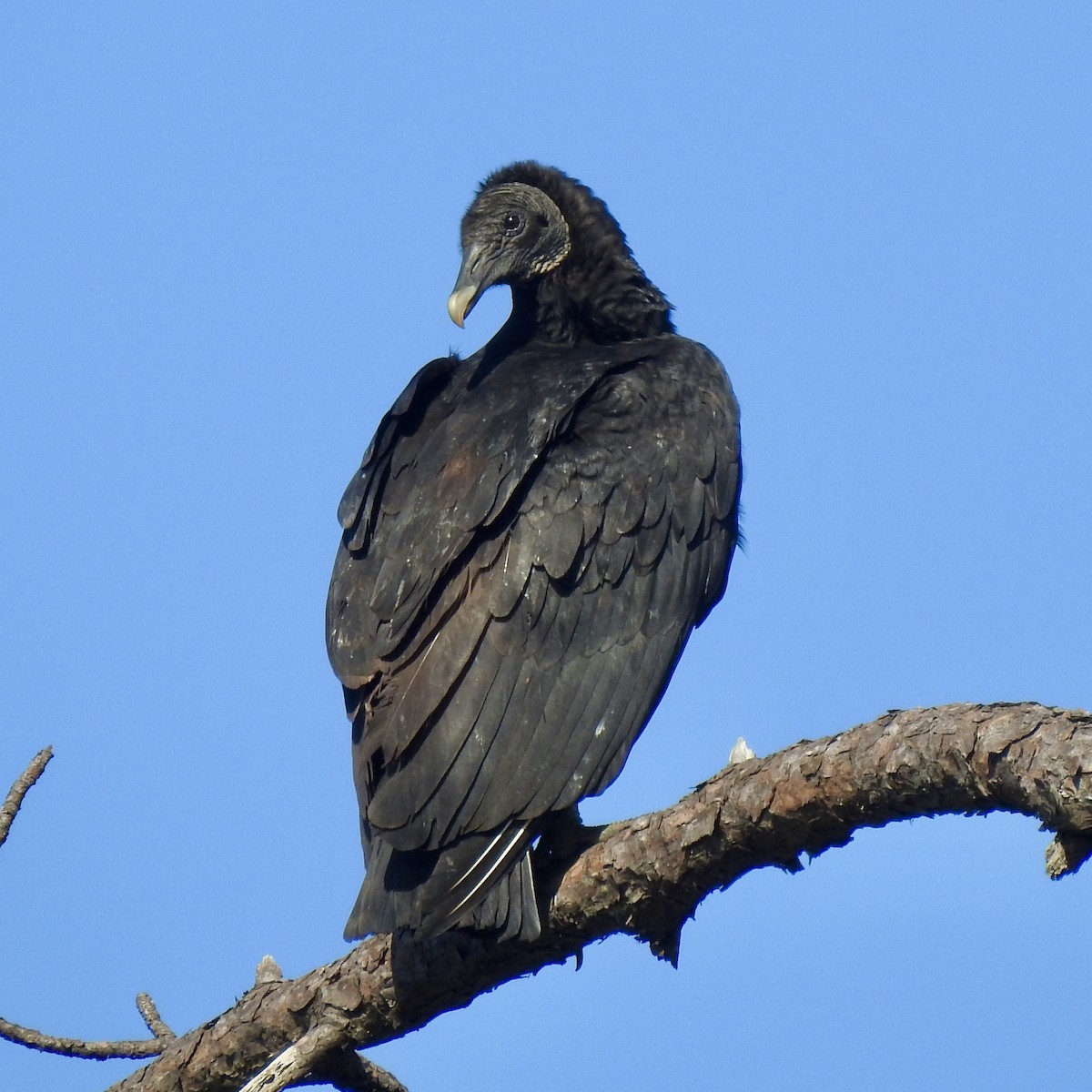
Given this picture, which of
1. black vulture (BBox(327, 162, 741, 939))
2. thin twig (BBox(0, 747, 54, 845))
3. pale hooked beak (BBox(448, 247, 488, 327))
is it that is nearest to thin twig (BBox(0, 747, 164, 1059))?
thin twig (BBox(0, 747, 54, 845))

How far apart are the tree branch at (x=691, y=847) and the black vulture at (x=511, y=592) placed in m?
0.14

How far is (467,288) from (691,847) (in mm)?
2356

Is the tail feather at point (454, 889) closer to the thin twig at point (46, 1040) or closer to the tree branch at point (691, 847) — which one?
the tree branch at point (691, 847)

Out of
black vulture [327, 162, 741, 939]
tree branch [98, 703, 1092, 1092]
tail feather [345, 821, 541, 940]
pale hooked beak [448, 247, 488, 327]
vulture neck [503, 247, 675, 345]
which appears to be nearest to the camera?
tree branch [98, 703, 1092, 1092]

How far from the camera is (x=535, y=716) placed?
382 cm

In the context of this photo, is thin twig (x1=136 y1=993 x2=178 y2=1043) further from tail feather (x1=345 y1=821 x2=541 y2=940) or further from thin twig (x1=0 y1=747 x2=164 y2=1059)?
tail feather (x1=345 y1=821 x2=541 y2=940)

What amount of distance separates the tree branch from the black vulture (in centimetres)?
14

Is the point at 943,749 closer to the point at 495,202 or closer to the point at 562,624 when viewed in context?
the point at 562,624

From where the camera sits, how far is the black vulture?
360cm

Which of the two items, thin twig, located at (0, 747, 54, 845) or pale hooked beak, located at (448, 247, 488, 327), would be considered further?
pale hooked beak, located at (448, 247, 488, 327)

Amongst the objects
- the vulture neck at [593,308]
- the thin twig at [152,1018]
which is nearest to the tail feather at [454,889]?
the thin twig at [152,1018]

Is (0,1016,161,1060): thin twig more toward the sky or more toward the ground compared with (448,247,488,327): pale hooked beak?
more toward the ground

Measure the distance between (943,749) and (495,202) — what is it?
3084mm

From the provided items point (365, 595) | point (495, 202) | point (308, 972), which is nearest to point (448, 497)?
point (365, 595)
